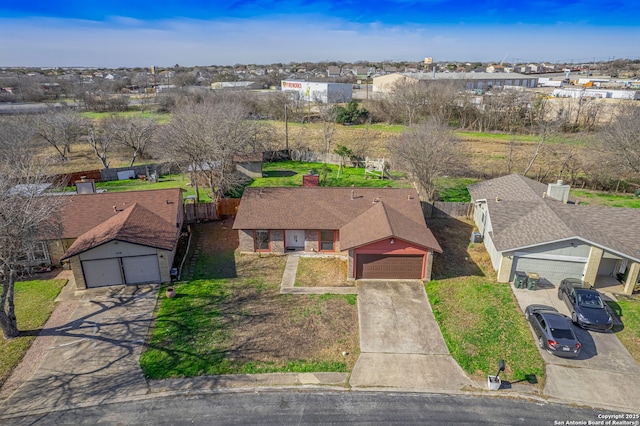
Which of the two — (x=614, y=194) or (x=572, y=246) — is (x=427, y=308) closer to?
(x=572, y=246)

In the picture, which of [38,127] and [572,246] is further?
[38,127]

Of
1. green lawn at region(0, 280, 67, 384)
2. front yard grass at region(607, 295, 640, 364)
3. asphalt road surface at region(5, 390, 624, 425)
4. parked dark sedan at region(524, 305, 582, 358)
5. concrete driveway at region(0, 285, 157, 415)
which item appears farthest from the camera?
front yard grass at region(607, 295, 640, 364)

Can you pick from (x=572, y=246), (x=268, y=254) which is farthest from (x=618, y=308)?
(x=268, y=254)

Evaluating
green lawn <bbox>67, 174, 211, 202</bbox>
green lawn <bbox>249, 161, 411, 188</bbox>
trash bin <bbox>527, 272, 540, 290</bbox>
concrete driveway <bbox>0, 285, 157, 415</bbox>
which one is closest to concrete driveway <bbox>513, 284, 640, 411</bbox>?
trash bin <bbox>527, 272, 540, 290</bbox>

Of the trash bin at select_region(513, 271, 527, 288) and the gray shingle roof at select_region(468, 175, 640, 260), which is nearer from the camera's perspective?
the gray shingle roof at select_region(468, 175, 640, 260)

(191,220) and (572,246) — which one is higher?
(572,246)

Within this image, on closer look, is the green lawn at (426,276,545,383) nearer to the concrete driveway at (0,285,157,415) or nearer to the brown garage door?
the brown garage door
